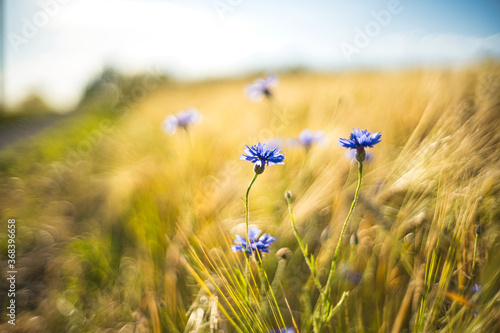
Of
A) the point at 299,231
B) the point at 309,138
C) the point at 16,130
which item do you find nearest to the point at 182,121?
the point at 309,138

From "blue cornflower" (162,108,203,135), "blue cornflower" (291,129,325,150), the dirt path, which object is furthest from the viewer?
the dirt path

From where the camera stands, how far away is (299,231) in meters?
1.17

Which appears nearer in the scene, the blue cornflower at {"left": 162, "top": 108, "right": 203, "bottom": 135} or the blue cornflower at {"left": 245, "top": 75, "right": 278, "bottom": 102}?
the blue cornflower at {"left": 162, "top": 108, "right": 203, "bottom": 135}

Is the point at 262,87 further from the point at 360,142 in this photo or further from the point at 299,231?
the point at 360,142

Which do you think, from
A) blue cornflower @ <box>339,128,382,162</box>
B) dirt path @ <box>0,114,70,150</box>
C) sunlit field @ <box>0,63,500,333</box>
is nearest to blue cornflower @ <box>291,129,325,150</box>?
sunlit field @ <box>0,63,500,333</box>

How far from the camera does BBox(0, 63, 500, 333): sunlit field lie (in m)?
0.79

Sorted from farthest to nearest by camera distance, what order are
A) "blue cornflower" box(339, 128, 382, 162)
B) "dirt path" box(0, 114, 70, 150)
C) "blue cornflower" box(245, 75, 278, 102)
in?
"dirt path" box(0, 114, 70, 150), "blue cornflower" box(245, 75, 278, 102), "blue cornflower" box(339, 128, 382, 162)

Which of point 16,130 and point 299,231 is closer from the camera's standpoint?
point 299,231

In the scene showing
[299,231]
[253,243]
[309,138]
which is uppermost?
[309,138]

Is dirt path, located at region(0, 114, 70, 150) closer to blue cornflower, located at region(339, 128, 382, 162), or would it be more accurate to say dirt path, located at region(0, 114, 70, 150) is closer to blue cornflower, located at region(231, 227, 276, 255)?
blue cornflower, located at region(231, 227, 276, 255)

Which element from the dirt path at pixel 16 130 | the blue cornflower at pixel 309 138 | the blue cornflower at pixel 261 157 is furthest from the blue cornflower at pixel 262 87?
the dirt path at pixel 16 130

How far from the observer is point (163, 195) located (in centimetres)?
148

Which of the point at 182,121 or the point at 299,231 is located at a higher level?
the point at 182,121

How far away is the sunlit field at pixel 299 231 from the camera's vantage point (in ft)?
2.59
